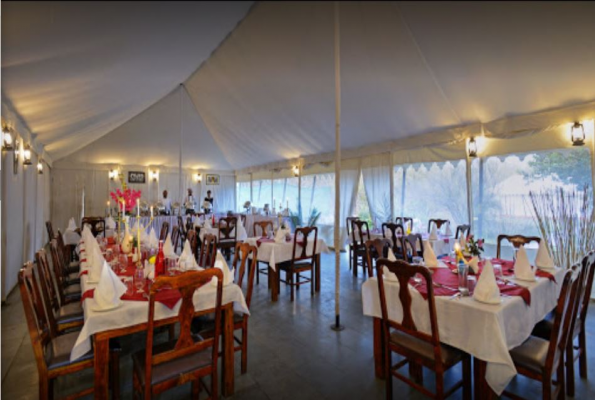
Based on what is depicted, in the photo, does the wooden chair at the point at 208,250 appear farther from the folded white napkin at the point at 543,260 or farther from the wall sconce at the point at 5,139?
the folded white napkin at the point at 543,260

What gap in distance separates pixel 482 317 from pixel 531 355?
1.44ft

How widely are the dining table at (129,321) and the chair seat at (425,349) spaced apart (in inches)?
47.0

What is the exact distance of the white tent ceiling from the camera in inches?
51.0

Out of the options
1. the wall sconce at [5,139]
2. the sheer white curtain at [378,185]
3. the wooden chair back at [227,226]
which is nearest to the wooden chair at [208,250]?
the wooden chair back at [227,226]

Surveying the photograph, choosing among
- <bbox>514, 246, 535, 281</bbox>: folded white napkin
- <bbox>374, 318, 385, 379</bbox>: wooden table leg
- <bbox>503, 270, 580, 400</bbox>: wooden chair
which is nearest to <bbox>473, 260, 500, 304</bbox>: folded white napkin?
<bbox>503, 270, 580, 400</bbox>: wooden chair

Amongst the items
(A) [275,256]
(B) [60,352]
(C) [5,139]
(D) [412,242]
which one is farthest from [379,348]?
(C) [5,139]

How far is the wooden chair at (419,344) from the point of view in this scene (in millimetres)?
1853

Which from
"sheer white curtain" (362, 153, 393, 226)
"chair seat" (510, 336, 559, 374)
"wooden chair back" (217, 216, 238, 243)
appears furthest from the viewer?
"sheer white curtain" (362, 153, 393, 226)

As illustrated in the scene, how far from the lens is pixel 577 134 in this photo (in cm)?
410

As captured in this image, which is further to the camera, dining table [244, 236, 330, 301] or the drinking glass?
dining table [244, 236, 330, 301]

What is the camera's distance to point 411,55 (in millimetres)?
3756

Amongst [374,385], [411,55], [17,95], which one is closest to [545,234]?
[411,55]

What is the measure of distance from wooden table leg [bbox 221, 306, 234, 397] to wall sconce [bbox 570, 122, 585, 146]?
5081 mm

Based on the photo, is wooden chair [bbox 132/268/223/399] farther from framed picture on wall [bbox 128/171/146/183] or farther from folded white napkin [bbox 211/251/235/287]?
framed picture on wall [bbox 128/171/146/183]
